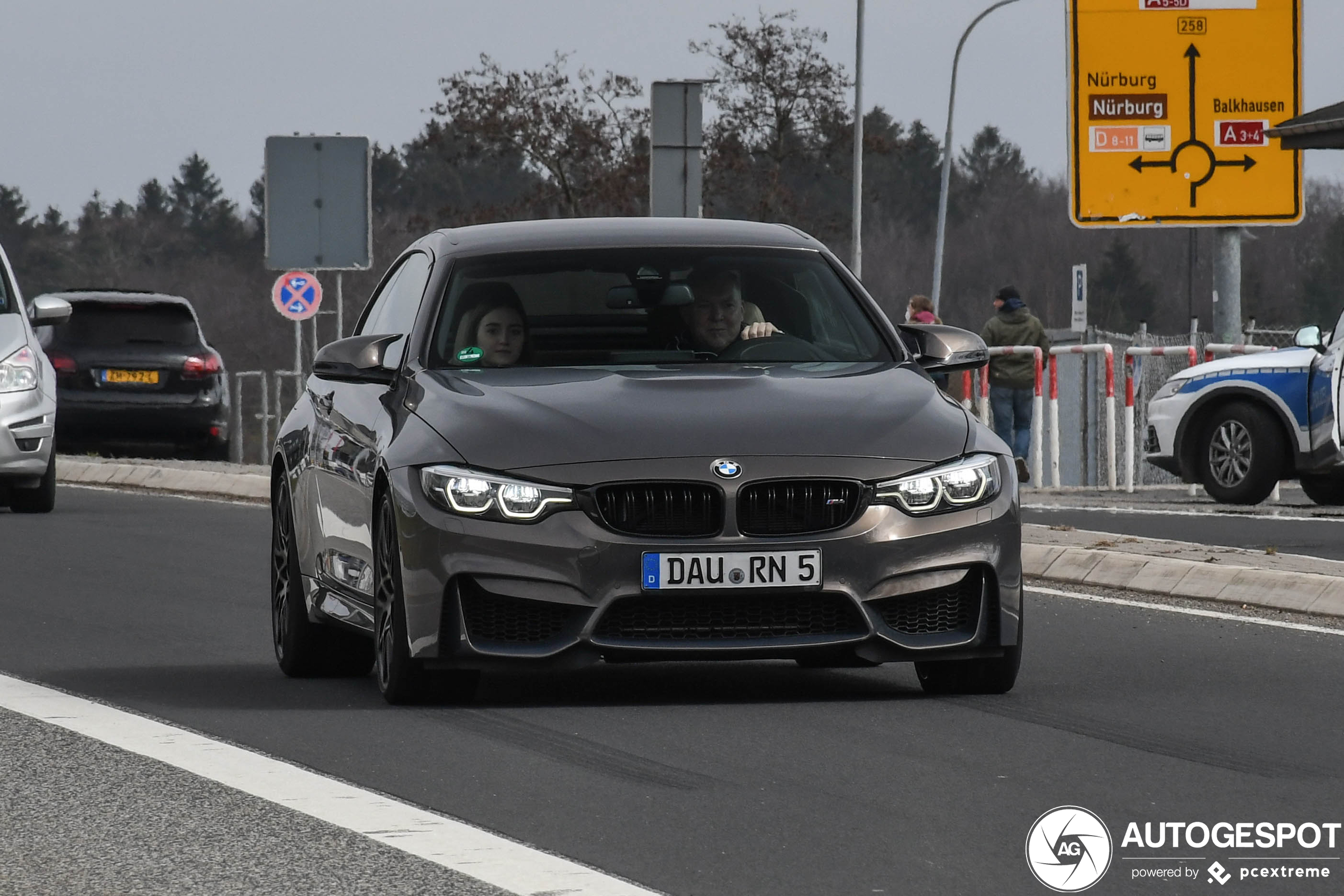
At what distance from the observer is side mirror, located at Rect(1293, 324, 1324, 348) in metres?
17.4

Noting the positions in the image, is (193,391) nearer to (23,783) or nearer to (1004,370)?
(1004,370)

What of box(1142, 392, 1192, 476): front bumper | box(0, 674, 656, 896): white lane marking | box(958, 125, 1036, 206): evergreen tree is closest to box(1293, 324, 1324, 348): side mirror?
box(1142, 392, 1192, 476): front bumper

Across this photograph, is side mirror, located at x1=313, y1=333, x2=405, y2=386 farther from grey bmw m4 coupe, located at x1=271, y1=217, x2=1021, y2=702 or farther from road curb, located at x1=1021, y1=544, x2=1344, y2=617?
road curb, located at x1=1021, y1=544, x2=1344, y2=617

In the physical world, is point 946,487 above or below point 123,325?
below

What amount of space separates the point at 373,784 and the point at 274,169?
24599mm

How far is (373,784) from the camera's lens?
668 centimetres

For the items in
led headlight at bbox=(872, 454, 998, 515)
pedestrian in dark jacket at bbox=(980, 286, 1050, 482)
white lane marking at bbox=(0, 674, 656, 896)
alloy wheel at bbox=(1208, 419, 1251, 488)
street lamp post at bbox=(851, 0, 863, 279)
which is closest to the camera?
white lane marking at bbox=(0, 674, 656, 896)

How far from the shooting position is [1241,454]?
1964 centimetres

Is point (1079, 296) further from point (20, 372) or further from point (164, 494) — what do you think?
point (20, 372)

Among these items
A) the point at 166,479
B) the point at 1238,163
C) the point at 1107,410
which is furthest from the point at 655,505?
the point at 1238,163

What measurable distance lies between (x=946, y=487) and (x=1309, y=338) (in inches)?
400

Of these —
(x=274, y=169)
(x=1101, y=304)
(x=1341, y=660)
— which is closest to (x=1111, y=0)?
(x=274, y=169)

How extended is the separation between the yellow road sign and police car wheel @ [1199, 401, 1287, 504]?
683 centimetres

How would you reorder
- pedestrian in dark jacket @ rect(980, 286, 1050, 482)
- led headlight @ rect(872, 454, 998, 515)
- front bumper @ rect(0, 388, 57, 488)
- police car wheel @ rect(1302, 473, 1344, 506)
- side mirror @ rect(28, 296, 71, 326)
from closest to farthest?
led headlight @ rect(872, 454, 998, 515) < front bumper @ rect(0, 388, 57, 488) < side mirror @ rect(28, 296, 71, 326) < police car wheel @ rect(1302, 473, 1344, 506) < pedestrian in dark jacket @ rect(980, 286, 1050, 482)
